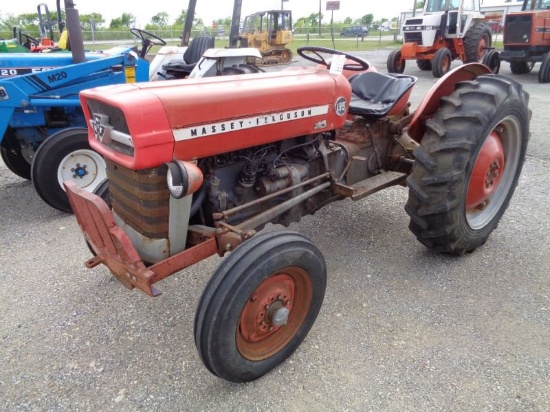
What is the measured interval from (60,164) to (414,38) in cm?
1032

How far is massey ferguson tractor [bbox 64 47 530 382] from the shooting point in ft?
6.11

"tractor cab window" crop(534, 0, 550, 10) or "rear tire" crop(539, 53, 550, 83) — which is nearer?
"rear tire" crop(539, 53, 550, 83)

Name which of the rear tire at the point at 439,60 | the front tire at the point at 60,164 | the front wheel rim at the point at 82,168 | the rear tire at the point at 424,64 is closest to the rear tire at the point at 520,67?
the rear tire at the point at 439,60

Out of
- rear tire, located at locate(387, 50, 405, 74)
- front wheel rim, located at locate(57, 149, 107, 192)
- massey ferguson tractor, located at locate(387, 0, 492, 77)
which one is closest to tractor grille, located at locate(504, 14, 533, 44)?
massey ferguson tractor, located at locate(387, 0, 492, 77)

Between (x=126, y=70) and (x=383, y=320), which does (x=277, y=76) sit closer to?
(x=383, y=320)

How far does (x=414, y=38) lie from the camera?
37.9 ft

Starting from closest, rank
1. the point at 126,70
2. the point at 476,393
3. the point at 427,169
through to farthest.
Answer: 1. the point at 476,393
2. the point at 427,169
3. the point at 126,70

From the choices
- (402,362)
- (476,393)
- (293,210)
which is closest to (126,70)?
(293,210)

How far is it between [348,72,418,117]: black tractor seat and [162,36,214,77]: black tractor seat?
330 cm

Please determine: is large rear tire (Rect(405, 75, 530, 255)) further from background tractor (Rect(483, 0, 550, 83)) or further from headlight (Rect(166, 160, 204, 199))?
background tractor (Rect(483, 0, 550, 83))

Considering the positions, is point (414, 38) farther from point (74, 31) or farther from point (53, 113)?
point (53, 113)

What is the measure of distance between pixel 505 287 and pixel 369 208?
1361 mm

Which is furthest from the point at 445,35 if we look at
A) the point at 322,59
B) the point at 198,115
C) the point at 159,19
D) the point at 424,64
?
the point at 159,19

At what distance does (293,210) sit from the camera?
2.64m
